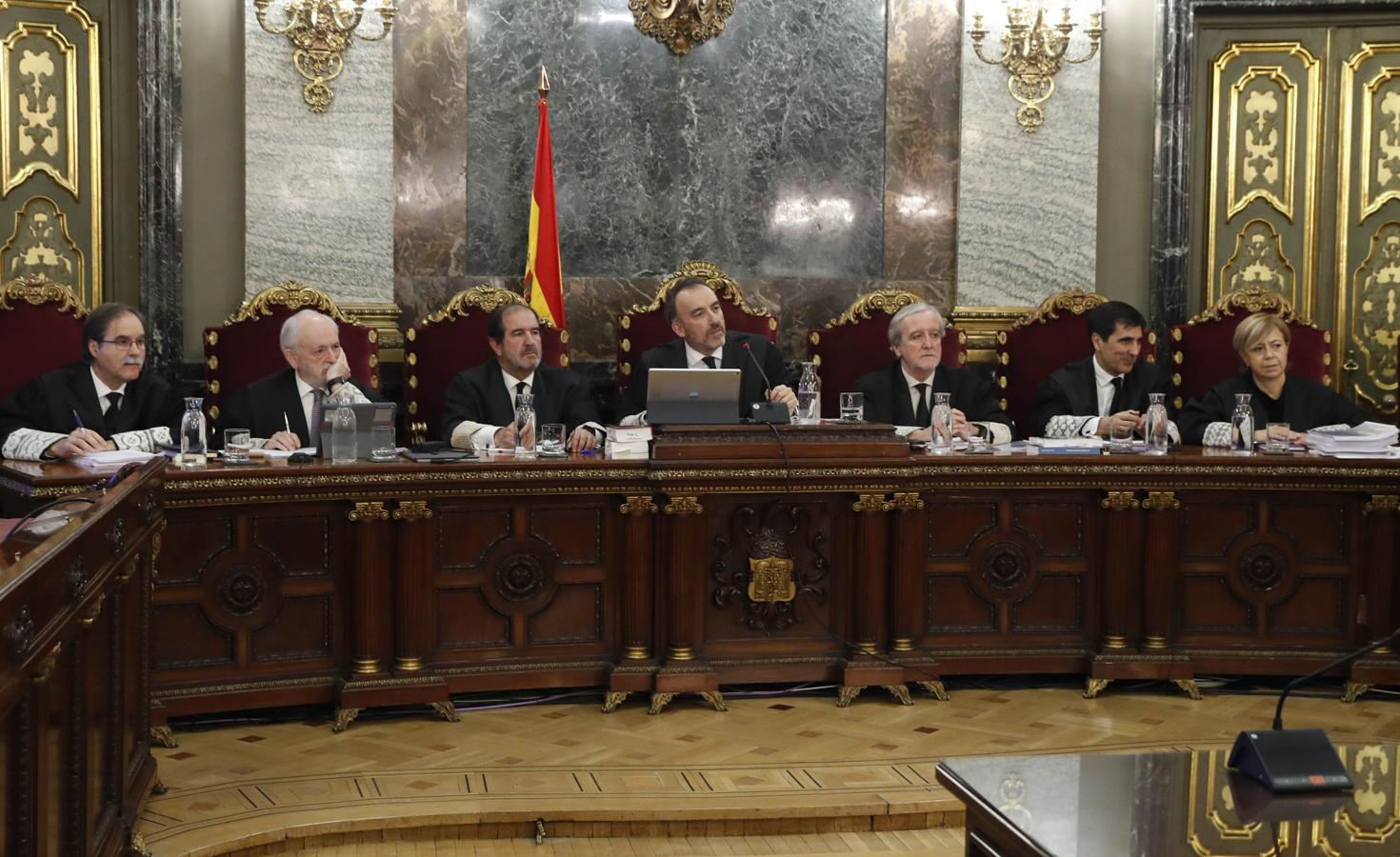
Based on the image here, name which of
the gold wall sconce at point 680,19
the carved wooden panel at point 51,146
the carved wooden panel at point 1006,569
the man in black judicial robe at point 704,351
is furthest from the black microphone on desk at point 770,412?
the carved wooden panel at point 51,146

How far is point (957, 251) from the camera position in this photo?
251 inches

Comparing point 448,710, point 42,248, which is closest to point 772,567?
point 448,710

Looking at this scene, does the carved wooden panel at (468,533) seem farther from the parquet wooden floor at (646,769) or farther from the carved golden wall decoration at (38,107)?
the carved golden wall decoration at (38,107)

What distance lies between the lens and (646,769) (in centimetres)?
379

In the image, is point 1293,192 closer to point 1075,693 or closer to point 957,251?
point 957,251

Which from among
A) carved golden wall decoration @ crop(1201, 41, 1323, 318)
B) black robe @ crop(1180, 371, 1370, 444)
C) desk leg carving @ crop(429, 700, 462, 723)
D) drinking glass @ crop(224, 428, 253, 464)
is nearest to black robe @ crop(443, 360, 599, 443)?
drinking glass @ crop(224, 428, 253, 464)

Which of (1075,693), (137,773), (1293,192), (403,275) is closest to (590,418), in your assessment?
(403,275)

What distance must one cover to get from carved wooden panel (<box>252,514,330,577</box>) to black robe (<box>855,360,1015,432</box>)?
2.07m

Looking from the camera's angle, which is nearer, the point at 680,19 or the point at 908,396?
the point at 908,396

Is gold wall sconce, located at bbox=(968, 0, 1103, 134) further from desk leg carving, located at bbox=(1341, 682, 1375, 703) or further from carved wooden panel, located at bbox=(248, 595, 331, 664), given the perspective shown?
carved wooden panel, located at bbox=(248, 595, 331, 664)

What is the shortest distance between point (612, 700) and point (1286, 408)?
2.68 metres

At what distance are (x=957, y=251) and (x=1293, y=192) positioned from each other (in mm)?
1569

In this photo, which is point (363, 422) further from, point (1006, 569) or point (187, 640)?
point (1006, 569)

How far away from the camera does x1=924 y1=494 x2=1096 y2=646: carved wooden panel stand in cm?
461
